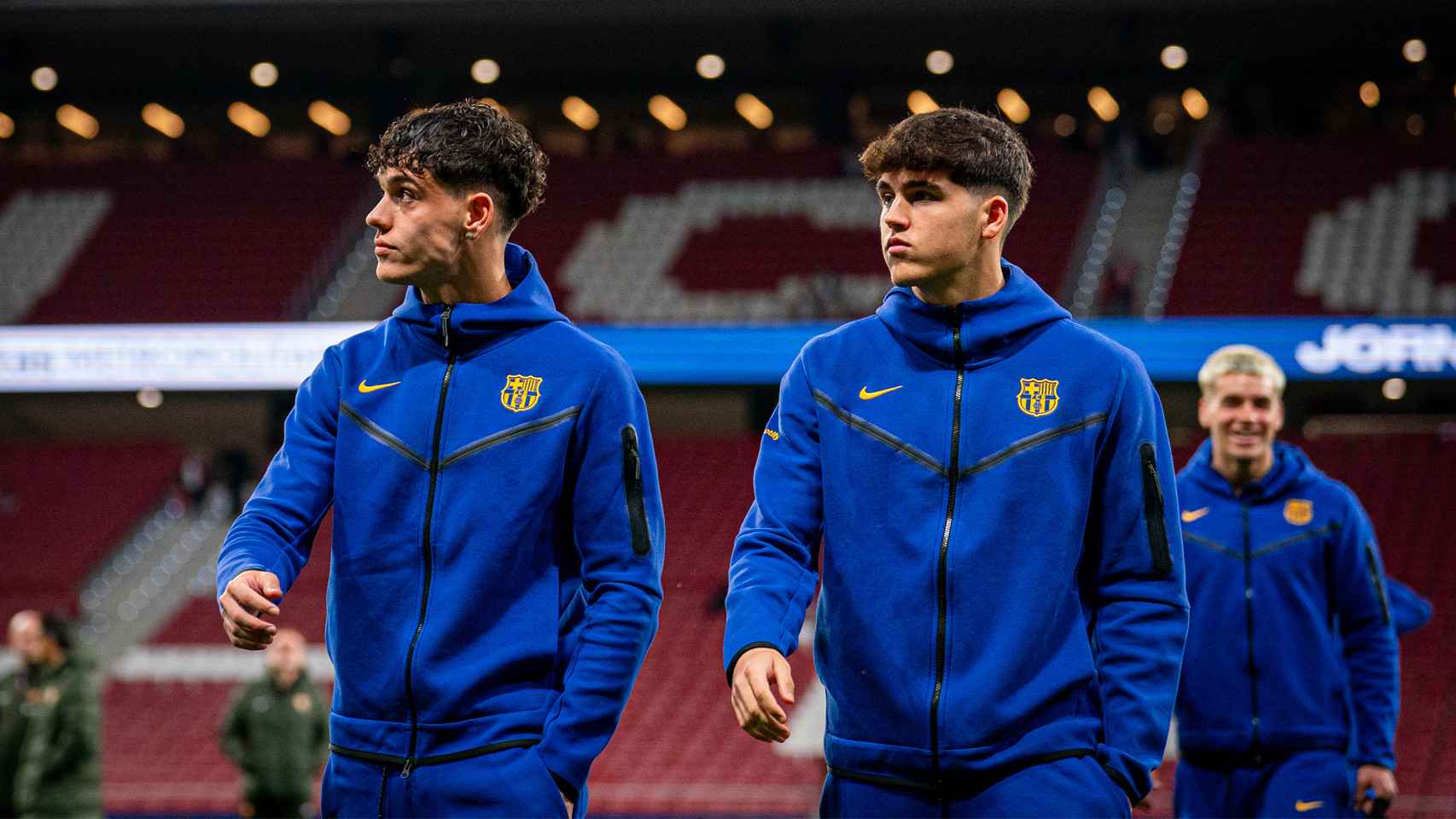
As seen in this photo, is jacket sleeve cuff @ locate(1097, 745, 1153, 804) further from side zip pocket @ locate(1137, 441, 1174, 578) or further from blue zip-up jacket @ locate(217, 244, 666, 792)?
blue zip-up jacket @ locate(217, 244, 666, 792)

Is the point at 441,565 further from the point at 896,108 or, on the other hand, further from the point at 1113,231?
the point at 896,108

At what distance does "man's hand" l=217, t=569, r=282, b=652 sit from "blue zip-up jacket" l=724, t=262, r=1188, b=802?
75cm

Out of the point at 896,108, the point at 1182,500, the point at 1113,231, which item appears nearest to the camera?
the point at 1182,500

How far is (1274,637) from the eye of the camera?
16.6ft

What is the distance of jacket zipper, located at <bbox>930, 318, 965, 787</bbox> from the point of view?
2.70 meters

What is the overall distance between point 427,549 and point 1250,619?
305 centimetres

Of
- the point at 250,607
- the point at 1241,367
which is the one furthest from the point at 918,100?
the point at 250,607

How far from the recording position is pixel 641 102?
82.1 feet

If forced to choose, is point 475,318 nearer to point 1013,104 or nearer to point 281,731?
point 281,731

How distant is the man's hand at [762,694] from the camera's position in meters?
2.49

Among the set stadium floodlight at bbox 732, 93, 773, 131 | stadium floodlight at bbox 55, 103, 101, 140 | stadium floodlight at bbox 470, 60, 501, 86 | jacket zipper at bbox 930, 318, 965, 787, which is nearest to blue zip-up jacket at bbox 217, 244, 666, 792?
jacket zipper at bbox 930, 318, 965, 787

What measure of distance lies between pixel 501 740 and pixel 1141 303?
57.9 feet

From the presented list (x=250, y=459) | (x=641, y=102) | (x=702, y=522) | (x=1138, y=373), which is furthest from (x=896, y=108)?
(x=1138, y=373)

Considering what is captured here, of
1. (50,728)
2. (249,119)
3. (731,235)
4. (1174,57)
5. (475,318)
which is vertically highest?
(1174,57)
